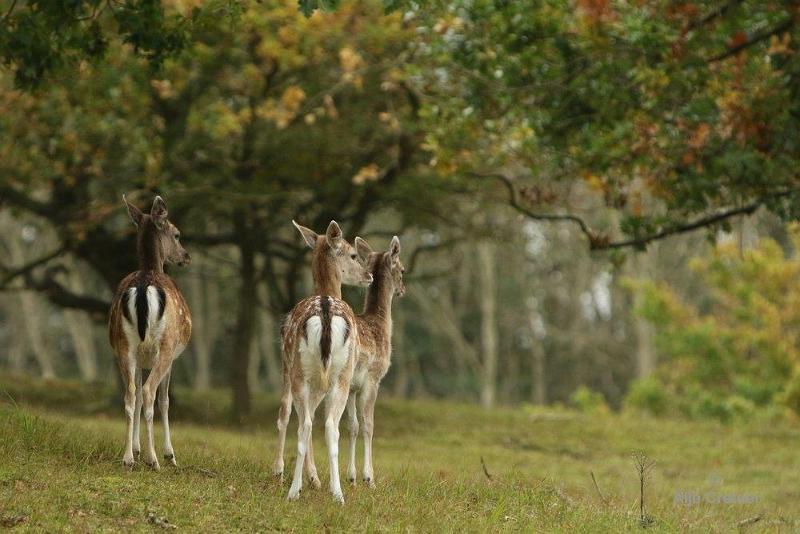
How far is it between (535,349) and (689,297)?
727cm

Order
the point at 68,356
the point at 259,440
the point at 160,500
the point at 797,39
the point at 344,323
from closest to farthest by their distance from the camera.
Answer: the point at 160,500 < the point at 344,323 < the point at 797,39 < the point at 259,440 < the point at 68,356

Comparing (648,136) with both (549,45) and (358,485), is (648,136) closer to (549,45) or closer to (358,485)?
(549,45)

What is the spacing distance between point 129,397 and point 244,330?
39.6 ft

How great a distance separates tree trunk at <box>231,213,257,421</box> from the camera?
22641 millimetres

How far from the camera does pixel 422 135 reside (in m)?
21.0

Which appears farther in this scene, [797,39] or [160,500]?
[797,39]

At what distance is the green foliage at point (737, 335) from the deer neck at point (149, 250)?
66.1 ft

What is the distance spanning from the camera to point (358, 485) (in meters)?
11.5

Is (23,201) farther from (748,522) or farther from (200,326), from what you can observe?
(200,326)

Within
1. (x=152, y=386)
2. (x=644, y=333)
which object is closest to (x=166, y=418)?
(x=152, y=386)

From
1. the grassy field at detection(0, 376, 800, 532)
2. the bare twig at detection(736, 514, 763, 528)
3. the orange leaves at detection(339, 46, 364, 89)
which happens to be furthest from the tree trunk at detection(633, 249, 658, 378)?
the bare twig at detection(736, 514, 763, 528)

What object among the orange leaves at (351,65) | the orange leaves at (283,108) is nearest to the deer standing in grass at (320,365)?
the orange leaves at (351,65)

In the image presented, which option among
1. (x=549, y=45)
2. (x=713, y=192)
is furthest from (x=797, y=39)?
(x=549, y=45)

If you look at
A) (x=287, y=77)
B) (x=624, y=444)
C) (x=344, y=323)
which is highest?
(x=287, y=77)
